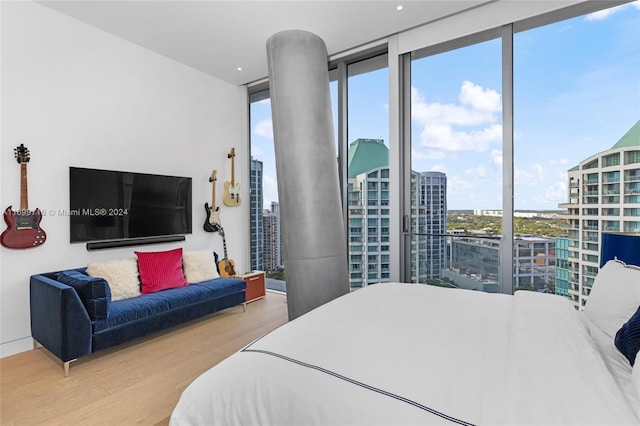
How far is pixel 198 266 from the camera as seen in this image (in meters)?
3.65

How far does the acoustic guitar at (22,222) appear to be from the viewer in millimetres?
2654

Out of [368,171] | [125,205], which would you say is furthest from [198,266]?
[368,171]

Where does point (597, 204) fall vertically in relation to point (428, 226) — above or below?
above

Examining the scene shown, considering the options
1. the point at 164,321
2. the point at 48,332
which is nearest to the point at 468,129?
the point at 164,321

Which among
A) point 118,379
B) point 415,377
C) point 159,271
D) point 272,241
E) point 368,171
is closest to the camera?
point 415,377

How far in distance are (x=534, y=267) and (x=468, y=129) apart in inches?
57.3

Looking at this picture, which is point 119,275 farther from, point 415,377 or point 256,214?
point 415,377

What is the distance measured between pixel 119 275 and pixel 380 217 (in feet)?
9.01

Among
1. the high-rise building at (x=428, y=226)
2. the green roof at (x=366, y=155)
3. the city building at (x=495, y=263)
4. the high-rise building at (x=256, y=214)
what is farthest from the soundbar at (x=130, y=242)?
the city building at (x=495, y=263)

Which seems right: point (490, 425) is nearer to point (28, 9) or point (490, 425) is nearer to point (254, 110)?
point (28, 9)

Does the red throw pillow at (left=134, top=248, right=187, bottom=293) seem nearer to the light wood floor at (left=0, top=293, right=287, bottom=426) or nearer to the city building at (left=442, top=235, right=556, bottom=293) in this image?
the light wood floor at (left=0, top=293, right=287, bottom=426)

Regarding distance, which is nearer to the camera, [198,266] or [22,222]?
[22,222]

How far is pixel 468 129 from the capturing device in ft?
10.6

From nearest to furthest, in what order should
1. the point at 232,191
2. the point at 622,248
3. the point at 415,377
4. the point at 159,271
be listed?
the point at 415,377, the point at 622,248, the point at 159,271, the point at 232,191
